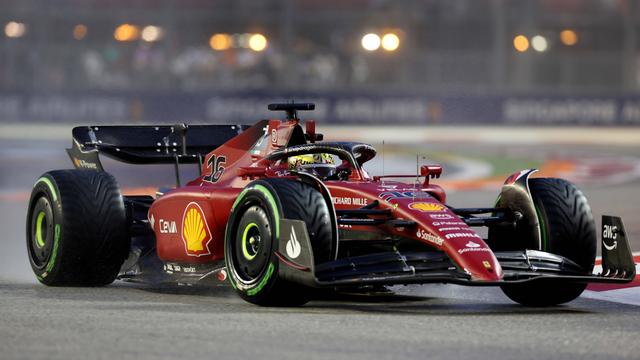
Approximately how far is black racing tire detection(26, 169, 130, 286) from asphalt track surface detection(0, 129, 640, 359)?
13cm

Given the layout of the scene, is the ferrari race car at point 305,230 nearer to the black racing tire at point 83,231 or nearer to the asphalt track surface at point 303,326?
the black racing tire at point 83,231

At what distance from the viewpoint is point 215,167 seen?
11094 mm

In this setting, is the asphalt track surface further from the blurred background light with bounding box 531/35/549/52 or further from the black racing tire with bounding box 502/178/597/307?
the blurred background light with bounding box 531/35/549/52

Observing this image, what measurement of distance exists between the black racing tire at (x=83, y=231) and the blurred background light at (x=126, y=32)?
39.2 meters

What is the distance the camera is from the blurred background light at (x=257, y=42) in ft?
158

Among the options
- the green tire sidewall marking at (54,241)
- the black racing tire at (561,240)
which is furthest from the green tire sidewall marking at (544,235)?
the green tire sidewall marking at (54,241)

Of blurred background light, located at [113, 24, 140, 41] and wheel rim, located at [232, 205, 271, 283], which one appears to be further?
blurred background light, located at [113, 24, 140, 41]

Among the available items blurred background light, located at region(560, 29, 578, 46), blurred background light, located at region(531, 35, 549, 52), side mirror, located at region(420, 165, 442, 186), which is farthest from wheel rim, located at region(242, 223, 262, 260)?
blurred background light, located at region(560, 29, 578, 46)

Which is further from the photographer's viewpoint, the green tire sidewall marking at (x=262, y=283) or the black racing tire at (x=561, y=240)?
the black racing tire at (x=561, y=240)

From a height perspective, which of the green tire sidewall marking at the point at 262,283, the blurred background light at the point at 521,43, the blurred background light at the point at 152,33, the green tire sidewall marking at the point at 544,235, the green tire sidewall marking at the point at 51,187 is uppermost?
the blurred background light at the point at 152,33

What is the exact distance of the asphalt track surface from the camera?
293 inches

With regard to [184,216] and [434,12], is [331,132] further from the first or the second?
[184,216]

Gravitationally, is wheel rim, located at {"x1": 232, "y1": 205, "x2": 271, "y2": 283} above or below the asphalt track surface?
above

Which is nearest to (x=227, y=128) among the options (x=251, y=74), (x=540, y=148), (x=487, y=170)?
(x=487, y=170)
